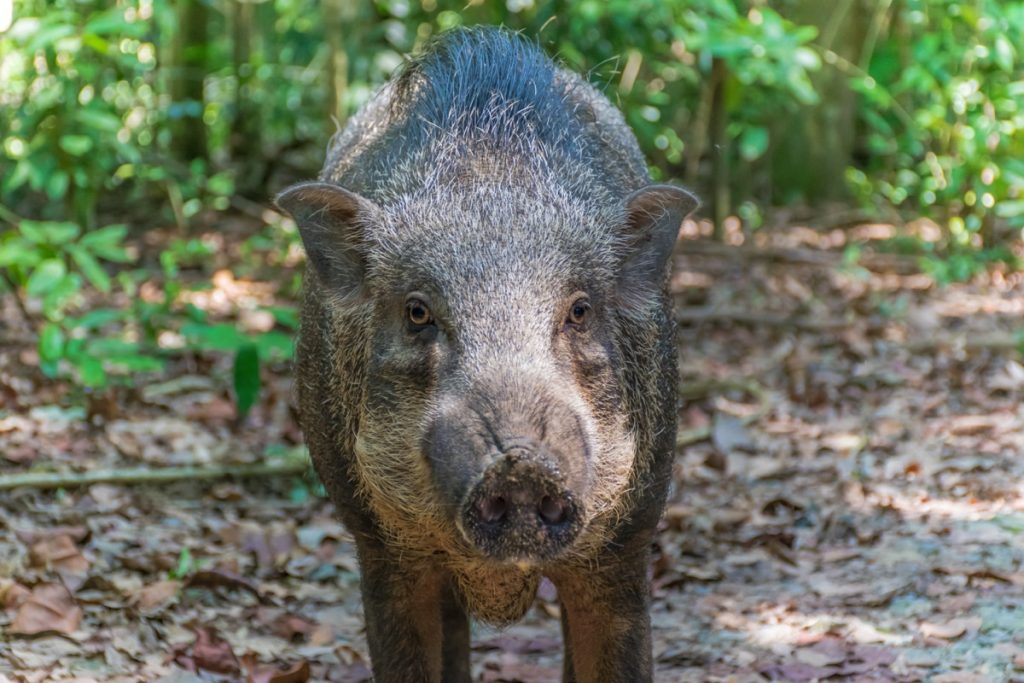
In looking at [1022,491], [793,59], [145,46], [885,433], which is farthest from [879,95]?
[145,46]

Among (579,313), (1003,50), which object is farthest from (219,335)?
(1003,50)

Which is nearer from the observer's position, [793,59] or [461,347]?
[461,347]

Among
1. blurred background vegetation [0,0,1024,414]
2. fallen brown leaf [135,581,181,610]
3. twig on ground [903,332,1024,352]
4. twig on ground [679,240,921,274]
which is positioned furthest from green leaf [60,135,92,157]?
twig on ground [903,332,1024,352]

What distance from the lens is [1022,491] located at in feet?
19.2

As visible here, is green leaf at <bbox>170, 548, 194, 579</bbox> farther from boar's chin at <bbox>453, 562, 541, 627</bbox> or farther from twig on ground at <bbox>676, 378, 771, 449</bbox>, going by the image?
twig on ground at <bbox>676, 378, 771, 449</bbox>

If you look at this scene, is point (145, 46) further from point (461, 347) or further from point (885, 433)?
point (461, 347)

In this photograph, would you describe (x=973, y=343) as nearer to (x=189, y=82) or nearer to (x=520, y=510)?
(x=520, y=510)

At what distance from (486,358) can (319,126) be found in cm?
1103

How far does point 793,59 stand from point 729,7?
1.77ft

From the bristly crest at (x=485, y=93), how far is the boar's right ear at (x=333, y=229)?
47 cm

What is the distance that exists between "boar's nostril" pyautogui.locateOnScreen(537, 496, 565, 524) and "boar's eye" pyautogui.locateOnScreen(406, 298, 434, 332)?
32.5 inches

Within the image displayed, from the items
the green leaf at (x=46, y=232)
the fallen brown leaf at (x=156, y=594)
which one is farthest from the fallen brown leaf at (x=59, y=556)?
the green leaf at (x=46, y=232)

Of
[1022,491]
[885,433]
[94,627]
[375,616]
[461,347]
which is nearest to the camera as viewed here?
[461,347]

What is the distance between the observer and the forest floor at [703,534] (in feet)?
15.1
